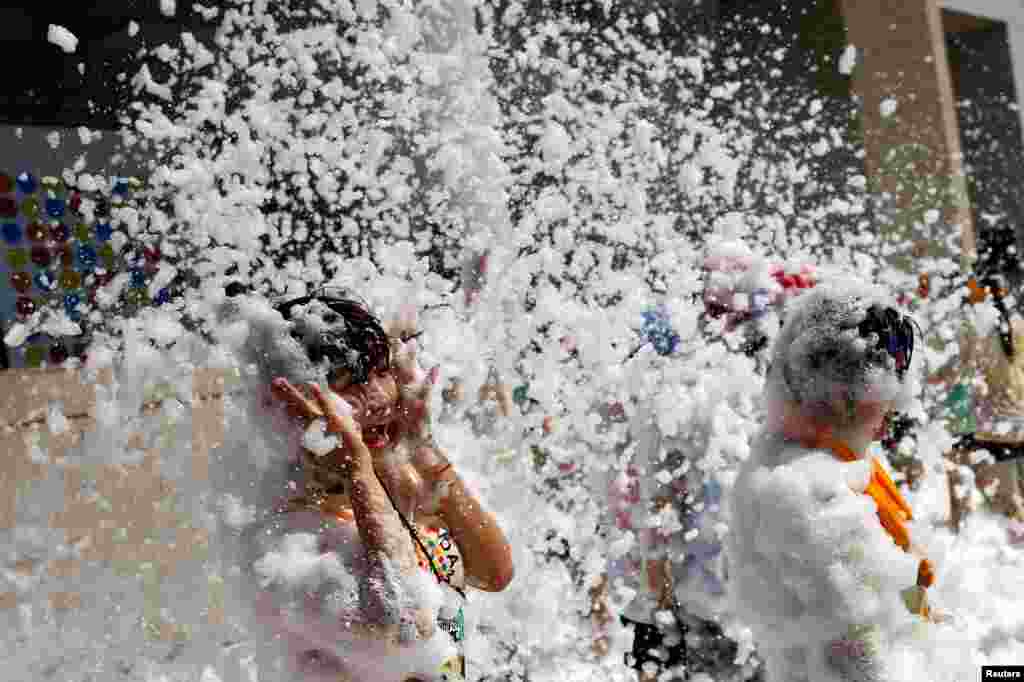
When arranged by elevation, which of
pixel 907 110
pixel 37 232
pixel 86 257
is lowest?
pixel 86 257

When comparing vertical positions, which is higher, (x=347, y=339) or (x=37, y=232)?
(x=37, y=232)

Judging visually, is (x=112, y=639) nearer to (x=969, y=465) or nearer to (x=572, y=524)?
(x=572, y=524)

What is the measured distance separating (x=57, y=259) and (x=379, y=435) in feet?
7.69

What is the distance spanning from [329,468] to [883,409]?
4.13 feet

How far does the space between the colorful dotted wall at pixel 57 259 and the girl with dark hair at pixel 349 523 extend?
205cm

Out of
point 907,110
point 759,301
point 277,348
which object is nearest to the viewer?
point 277,348

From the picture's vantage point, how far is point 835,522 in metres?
2.25

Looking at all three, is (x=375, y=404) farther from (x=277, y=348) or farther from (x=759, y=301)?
(x=759, y=301)

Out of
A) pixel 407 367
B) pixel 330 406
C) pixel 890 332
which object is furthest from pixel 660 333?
pixel 330 406

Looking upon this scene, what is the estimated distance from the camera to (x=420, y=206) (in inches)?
193

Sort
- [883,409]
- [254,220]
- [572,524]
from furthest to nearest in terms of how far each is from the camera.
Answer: [572,524] → [254,220] → [883,409]

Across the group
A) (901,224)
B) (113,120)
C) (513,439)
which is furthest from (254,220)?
(901,224)

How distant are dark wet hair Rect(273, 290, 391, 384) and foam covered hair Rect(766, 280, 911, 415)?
0.93 metres

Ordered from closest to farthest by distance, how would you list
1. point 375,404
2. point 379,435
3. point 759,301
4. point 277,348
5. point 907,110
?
point 277,348, point 375,404, point 379,435, point 759,301, point 907,110
